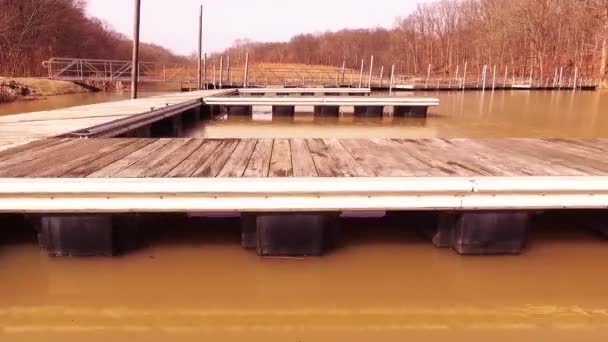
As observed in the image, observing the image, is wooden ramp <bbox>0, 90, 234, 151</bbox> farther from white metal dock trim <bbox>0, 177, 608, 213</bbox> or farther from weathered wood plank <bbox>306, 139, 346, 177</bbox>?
weathered wood plank <bbox>306, 139, 346, 177</bbox>

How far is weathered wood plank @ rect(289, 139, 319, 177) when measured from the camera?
A: 3.22 metres

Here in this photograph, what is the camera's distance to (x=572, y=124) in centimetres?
1166

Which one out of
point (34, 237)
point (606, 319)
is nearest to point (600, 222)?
point (606, 319)

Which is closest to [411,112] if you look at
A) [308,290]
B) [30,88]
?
[308,290]

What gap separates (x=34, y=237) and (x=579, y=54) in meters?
51.7

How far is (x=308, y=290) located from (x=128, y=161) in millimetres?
1790

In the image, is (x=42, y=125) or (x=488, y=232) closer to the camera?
(x=488, y=232)

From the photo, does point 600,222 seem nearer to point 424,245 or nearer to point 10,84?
point 424,245

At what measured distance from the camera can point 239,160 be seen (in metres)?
3.68

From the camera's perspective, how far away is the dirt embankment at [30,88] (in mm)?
17391

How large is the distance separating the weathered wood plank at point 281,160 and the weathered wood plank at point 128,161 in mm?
1078

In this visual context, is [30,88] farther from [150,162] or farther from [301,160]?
[301,160]

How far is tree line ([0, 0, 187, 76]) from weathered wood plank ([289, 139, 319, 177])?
25469 millimetres

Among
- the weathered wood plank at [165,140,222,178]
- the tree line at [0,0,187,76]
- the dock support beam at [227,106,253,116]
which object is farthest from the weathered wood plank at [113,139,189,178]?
the tree line at [0,0,187,76]
